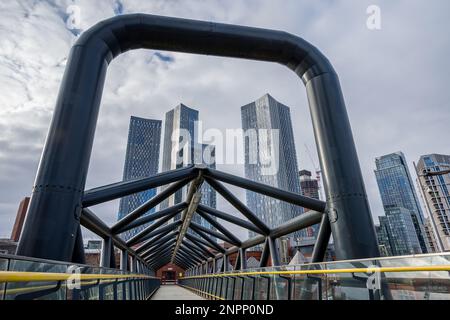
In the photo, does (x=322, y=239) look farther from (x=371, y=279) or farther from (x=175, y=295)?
(x=175, y=295)

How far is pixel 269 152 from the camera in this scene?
179 m

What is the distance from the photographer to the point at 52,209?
5371 mm

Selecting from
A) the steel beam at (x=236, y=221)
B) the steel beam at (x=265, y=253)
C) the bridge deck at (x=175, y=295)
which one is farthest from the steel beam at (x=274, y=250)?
the bridge deck at (x=175, y=295)

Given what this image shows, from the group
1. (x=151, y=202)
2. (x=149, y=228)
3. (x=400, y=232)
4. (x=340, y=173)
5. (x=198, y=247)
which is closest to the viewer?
(x=340, y=173)

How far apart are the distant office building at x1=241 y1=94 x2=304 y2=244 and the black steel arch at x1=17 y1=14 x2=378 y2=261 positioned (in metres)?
151

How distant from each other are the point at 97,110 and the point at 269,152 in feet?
576

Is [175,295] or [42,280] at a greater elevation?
[42,280]

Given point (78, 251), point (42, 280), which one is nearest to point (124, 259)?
point (78, 251)

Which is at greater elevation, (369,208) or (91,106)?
(91,106)

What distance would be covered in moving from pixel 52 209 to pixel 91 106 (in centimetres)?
258

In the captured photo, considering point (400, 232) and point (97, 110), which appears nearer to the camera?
point (97, 110)
